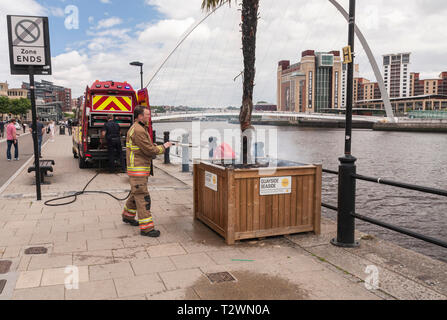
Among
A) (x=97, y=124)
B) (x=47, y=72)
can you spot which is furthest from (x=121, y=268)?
(x=97, y=124)

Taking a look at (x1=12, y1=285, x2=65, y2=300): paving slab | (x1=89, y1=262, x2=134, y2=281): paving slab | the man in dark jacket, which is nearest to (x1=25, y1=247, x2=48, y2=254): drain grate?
(x1=89, y1=262, x2=134, y2=281): paving slab

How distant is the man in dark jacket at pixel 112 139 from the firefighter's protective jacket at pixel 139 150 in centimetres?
646

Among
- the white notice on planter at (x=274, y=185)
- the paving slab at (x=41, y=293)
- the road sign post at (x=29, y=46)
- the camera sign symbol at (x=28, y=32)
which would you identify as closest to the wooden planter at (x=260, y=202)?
the white notice on planter at (x=274, y=185)

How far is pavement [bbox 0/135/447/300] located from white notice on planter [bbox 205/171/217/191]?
0.65m

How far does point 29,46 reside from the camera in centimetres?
729

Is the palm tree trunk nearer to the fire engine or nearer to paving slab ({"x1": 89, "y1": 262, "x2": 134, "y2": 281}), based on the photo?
paving slab ({"x1": 89, "y1": 262, "x2": 134, "y2": 281})

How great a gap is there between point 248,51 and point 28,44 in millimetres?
4298

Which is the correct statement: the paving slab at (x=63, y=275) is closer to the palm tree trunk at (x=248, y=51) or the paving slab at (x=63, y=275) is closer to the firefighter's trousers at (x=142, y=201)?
the firefighter's trousers at (x=142, y=201)

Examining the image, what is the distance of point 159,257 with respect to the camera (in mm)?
4422

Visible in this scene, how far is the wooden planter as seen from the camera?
477 centimetres

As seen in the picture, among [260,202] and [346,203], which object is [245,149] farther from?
[346,203]

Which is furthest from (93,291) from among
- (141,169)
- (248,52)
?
(248,52)
